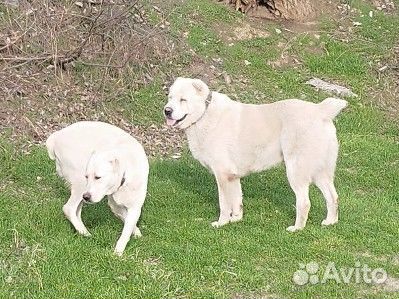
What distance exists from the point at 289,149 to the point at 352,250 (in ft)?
3.54

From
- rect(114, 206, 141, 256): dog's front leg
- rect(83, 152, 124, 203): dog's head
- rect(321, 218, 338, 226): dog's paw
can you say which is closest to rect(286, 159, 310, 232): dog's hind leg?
rect(321, 218, 338, 226): dog's paw

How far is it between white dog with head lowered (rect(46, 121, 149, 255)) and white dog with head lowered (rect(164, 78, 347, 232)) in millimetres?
926

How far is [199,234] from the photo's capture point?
638 cm

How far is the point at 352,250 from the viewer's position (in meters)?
6.17

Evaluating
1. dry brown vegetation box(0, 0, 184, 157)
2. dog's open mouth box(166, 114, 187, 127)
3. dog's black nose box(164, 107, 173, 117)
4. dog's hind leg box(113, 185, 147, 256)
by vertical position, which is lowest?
dry brown vegetation box(0, 0, 184, 157)

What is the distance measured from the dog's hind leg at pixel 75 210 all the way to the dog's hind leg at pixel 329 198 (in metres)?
2.17

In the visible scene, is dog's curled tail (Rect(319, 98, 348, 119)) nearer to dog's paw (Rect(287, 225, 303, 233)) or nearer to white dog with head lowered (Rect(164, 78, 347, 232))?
white dog with head lowered (Rect(164, 78, 347, 232))

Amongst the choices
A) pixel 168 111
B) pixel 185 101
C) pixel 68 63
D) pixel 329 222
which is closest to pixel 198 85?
pixel 185 101

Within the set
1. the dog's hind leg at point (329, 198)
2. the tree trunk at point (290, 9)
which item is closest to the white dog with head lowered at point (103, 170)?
the dog's hind leg at point (329, 198)

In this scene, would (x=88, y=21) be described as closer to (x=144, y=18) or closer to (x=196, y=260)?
(x=144, y=18)

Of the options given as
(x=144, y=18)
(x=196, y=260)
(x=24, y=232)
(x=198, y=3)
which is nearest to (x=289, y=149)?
(x=196, y=260)

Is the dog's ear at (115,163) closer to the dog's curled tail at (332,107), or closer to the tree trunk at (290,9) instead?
the dog's curled tail at (332,107)

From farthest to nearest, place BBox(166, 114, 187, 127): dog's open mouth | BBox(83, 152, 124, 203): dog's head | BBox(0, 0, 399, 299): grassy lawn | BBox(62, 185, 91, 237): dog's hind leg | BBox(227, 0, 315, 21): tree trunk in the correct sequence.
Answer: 1. BBox(227, 0, 315, 21): tree trunk
2. BBox(166, 114, 187, 127): dog's open mouth
3. BBox(62, 185, 91, 237): dog's hind leg
4. BBox(83, 152, 124, 203): dog's head
5. BBox(0, 0, 399, 299): grassy lawn

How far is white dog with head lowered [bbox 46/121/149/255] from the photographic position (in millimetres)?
5621
